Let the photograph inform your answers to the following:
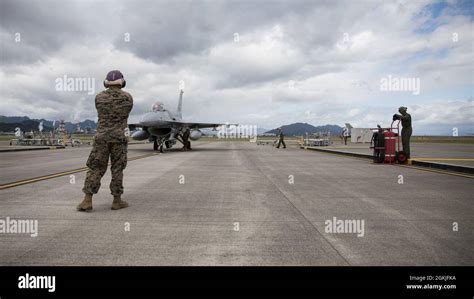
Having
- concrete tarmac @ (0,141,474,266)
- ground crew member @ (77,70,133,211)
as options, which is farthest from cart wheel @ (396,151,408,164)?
ground crew member @ (77,70,133,211)

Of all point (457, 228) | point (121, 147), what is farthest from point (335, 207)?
point (121, 147)

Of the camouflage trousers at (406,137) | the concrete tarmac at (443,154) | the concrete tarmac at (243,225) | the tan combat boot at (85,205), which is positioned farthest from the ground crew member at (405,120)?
the tan combat boot at (85,205)

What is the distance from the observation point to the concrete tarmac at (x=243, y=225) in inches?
136

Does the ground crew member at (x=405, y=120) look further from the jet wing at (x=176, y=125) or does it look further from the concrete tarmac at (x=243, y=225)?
the jet wing at (x=176, y=125)

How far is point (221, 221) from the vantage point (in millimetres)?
4984

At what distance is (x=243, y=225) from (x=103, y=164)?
2647 mm

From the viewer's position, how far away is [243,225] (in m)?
4.76

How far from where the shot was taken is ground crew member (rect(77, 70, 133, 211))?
18.6ft

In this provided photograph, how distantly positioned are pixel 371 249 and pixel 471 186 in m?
6.20

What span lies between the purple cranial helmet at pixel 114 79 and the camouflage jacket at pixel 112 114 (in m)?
0.09

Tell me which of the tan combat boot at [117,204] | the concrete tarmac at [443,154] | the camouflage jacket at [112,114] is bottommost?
the tan combat boot at [117,204]

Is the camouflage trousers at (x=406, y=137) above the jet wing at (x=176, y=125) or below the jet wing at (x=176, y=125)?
below
